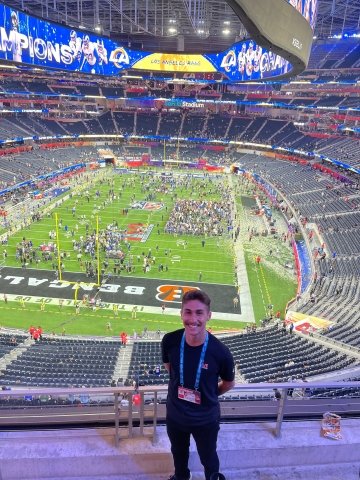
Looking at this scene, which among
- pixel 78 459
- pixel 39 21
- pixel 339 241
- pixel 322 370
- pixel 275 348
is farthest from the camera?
pixel 339 241

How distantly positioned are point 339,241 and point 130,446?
30.2 metres

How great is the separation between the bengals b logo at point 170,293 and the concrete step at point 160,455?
20.2m

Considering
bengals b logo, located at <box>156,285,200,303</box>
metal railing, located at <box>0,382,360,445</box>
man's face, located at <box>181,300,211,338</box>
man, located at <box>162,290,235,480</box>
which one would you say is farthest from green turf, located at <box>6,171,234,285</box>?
man's face, located at <box>181,300,211,338</box>

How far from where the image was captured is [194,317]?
322 centimetres

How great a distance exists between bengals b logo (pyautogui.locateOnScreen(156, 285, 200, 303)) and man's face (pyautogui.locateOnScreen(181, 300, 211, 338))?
21170 mm

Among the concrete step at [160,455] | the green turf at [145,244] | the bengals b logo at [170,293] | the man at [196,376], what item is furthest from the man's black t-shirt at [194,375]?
the green turf at [145,244]

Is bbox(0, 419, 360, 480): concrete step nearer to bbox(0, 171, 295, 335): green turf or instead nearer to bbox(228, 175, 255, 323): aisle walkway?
bbox(0, 171, 295, 335): green turf

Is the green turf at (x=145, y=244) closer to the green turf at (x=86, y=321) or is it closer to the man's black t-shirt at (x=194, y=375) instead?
the green turf at (x=86, y=321)

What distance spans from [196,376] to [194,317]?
1.58 feet

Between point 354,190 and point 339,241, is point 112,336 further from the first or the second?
point 354,190

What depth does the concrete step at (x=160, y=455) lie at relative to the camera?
12.7 ft

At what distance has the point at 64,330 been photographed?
68.5ft

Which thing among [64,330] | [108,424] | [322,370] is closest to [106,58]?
[64,330]

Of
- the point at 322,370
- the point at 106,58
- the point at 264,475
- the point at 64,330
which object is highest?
the point at 106,58
